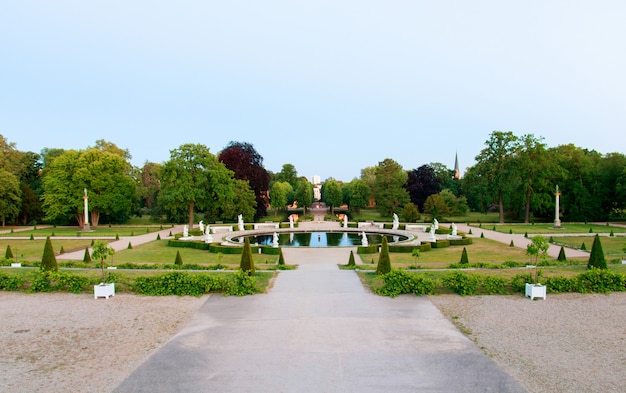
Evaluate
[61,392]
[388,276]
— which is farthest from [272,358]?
[388,276]

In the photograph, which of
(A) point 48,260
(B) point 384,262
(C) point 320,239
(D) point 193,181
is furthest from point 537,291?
(D) point 193,181

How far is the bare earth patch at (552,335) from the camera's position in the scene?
7.56 metres

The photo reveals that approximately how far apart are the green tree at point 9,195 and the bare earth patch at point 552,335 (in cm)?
4812

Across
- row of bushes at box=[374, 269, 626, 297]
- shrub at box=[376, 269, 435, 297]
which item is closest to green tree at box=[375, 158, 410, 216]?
row of bushes at box=[374, 269, 626, 297]

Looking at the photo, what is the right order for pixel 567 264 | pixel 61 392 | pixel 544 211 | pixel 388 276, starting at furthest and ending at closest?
pixel 544 211, pixel 567 264, pixel 388 276, pixel 61 392

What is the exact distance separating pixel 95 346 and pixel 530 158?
50.1m

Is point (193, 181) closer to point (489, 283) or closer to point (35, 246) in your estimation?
point (35, 246)

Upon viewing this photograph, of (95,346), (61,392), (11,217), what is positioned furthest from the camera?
(11,217)

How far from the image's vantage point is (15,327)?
10.7 metres

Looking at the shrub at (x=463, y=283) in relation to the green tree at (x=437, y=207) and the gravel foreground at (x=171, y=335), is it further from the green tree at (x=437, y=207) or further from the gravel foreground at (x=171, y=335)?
the green tree at (x=437, y=207)

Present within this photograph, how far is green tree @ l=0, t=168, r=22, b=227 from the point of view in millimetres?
44312

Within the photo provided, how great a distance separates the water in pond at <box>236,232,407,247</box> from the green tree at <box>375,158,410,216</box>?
59.8ft

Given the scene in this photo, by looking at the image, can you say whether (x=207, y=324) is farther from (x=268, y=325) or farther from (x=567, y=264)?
(x=567, y=264)

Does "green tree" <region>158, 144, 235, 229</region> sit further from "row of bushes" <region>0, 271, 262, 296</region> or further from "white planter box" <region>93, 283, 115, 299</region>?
"white planter box" <region>93, 283, 115, 299</region>
